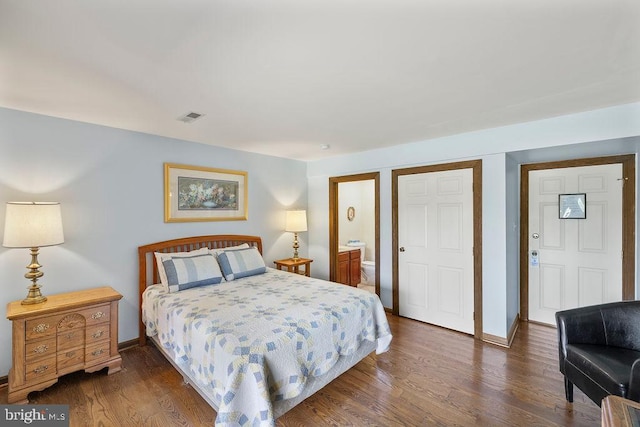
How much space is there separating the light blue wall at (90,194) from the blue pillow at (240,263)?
53 cm

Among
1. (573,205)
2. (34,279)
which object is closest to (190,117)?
(34,279)

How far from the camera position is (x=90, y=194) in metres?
2.84

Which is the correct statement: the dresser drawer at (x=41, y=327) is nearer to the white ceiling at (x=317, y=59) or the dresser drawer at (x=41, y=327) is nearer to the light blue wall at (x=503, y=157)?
the white ceiling at (x=317, y=59)

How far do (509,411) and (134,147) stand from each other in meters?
4.20

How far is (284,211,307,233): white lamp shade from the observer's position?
451 centimetres

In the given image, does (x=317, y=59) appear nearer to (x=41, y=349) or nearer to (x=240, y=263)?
(x=240, y=263)

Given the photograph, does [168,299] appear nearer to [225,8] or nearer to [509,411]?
[225,8]

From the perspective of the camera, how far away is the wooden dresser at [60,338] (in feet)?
6.98


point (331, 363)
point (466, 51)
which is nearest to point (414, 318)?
point (331, 363)

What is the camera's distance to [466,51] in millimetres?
1623

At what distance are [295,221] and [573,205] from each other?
12.0ft

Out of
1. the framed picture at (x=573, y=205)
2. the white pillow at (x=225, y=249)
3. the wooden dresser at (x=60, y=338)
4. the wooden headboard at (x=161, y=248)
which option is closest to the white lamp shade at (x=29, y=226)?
the wooden dresser at (x=60, y=338)

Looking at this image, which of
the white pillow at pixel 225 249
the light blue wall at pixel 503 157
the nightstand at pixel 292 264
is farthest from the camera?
the nightstand at pixel 292 264

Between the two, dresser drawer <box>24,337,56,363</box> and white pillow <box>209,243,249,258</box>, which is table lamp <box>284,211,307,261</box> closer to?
white pillow <box>209,243,249,258</box>
